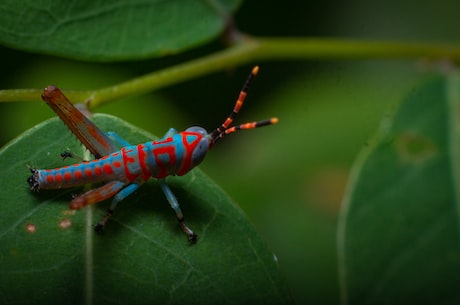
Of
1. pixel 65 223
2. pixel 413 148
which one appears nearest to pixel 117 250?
pixel 65 223

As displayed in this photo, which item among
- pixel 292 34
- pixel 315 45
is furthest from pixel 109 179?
pixel 292 34

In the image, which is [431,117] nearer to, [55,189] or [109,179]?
[109,179]

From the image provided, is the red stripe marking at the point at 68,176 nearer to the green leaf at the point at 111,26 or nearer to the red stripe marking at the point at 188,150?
the red stripe marking at the point at 188,150

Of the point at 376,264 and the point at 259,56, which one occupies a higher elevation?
the point at 259,56

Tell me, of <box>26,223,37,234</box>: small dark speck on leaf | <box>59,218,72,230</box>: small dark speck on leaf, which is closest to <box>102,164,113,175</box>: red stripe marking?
<box>59,218,72,230</box>: small dark speck on leaf

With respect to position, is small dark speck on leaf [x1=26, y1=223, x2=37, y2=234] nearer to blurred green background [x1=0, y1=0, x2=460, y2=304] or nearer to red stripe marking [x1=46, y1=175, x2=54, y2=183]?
red stripe marking [x1=46, y1=175, x2=54, y2=183]
